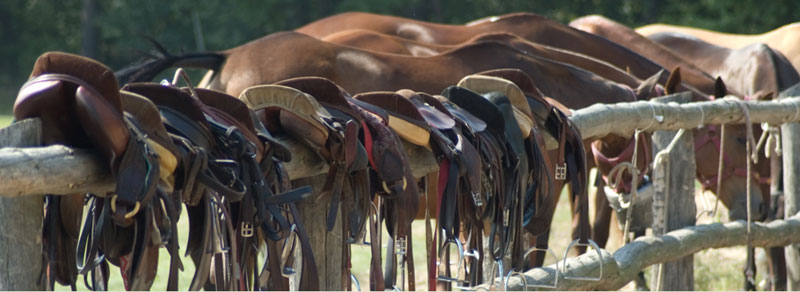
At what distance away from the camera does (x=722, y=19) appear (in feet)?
52.0

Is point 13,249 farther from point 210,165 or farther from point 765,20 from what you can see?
point 765,20

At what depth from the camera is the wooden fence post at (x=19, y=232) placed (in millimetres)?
1306

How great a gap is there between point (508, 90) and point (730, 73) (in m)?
4.68

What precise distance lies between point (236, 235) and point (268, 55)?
2.82 metres

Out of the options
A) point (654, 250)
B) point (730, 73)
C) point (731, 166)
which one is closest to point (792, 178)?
point (731, 166)

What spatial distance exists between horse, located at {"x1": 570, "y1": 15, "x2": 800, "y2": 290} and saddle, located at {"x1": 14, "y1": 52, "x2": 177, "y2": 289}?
3.11 m

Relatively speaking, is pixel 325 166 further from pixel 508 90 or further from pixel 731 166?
pixel 731 166

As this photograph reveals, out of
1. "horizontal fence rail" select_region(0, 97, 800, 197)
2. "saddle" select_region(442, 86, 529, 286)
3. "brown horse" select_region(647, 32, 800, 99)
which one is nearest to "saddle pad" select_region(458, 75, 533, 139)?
"saddle" select_region(442, 86, 529, 286)

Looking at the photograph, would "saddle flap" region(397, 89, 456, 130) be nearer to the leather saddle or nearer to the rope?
the leather saddle

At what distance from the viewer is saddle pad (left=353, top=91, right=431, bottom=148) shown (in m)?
2.07

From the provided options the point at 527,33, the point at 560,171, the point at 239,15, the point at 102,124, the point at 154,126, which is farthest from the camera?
the point at 239,15

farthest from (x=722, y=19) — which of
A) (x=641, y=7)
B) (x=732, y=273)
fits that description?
(x=732, y=273)

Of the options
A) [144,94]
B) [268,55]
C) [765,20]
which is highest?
[765,20]

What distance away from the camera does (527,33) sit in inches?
234
